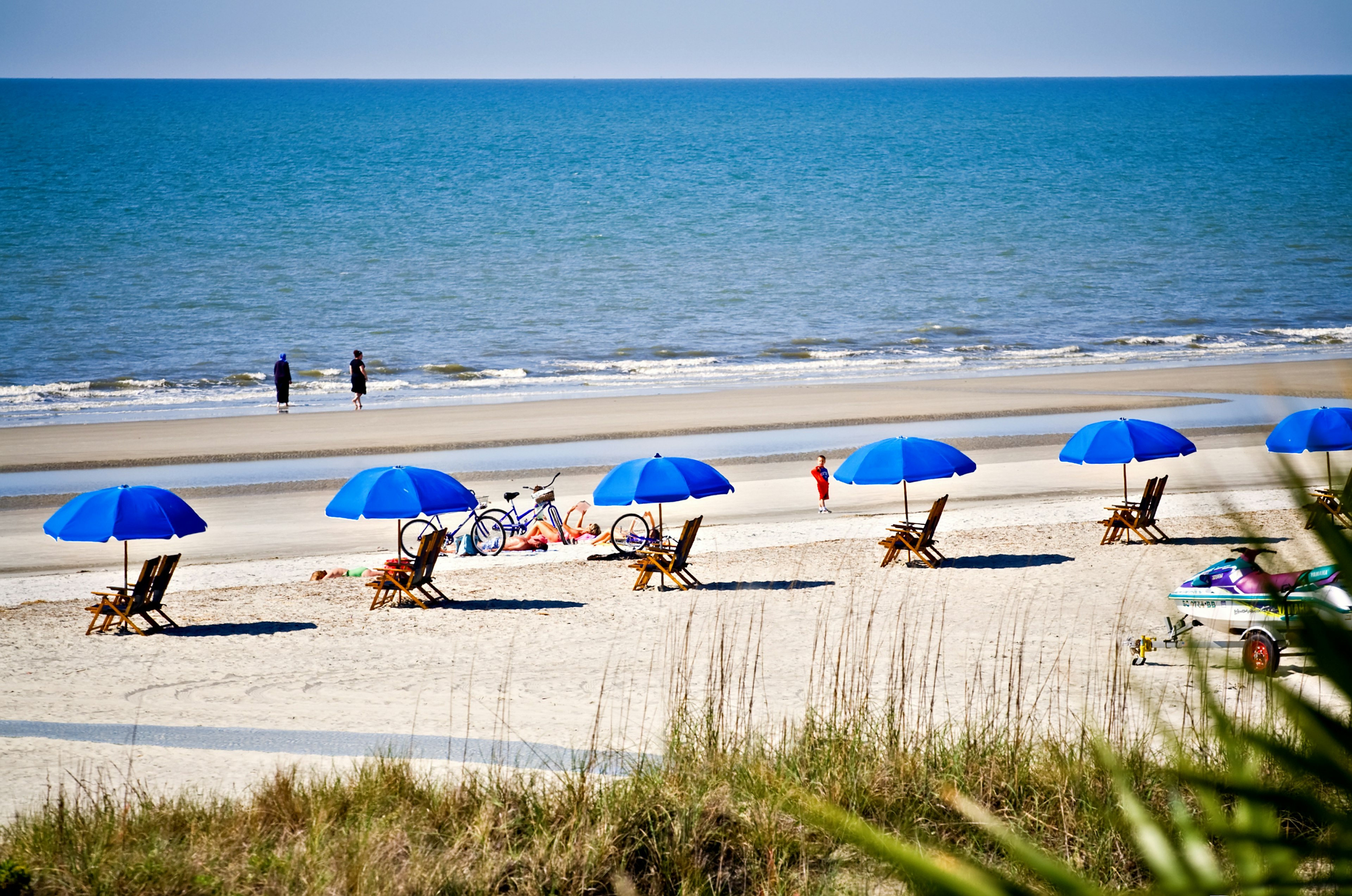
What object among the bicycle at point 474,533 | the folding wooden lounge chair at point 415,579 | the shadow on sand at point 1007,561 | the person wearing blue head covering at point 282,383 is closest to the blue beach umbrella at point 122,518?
the folding wooden lounge chair at point 415,579

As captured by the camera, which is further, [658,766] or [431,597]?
[431,597]

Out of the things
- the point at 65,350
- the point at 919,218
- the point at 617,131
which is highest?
the point at 617,131

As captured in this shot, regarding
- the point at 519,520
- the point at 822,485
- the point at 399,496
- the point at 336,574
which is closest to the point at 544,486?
the point at 519,520

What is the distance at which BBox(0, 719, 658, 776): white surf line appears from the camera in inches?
301

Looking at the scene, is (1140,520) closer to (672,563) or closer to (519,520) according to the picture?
(672,563)

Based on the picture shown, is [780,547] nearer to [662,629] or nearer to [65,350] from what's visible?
[662,629]

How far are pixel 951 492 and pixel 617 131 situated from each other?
450 ft

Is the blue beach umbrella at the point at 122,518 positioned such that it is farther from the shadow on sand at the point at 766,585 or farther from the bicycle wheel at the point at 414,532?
the shadow on sand at the point at 766,585

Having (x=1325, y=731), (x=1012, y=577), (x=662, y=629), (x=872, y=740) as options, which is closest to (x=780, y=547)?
(x=1012, y=577)

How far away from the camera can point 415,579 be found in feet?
43.7

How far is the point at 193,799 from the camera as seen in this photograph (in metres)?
6.81

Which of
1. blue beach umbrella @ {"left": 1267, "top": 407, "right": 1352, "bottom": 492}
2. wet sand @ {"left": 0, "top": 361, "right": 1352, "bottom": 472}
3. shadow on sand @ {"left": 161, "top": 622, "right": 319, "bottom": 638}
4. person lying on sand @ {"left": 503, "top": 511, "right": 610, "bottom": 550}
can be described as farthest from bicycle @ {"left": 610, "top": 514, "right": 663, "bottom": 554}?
wet sand @ {"left": 0, "top": 361, "right": 1352, "bottom": 472}

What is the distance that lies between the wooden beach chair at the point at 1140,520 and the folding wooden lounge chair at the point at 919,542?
2240 millimetres

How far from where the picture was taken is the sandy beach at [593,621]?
331 inches
